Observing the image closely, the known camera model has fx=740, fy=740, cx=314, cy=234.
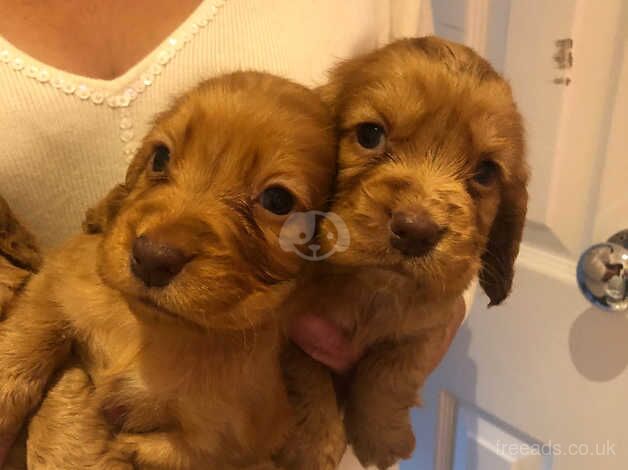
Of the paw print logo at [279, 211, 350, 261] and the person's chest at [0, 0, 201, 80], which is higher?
the person's chest at [0, 0, 201, 80]

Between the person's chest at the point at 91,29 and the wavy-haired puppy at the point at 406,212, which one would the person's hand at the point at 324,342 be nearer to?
the wavy-haired puppy at the point at 406,212

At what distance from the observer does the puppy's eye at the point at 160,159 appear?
1045mm

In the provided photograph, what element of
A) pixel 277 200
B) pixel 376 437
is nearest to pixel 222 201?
pixel 277 200

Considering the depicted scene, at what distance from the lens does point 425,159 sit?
1038 mm

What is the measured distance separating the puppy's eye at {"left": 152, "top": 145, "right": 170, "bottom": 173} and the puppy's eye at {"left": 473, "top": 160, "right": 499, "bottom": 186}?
45 centimetres

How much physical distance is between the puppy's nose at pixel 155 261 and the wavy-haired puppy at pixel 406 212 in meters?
0.23

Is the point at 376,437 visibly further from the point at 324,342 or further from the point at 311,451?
the point at 324,342

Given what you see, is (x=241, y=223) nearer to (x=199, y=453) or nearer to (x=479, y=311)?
(x=199, y=453)

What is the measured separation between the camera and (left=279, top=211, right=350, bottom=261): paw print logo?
995mm

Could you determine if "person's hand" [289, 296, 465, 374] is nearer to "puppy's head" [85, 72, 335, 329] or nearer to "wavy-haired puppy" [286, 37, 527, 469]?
"wavy-haired puppy" [286, 37, 527, 469]

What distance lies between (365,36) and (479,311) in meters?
0.92

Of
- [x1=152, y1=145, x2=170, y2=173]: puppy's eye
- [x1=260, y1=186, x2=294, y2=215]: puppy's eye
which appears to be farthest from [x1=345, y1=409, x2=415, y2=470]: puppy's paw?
[x1=152, y1=145, x2=170, y2=173]: puppy's eye

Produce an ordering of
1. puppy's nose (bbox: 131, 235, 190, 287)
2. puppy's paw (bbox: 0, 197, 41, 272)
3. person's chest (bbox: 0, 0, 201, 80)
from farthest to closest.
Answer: person's chest (bbox: 0, 0, 201, 80), puppy's paw (bbox: 0, 197, 41, 272), puppy's nose (bbox: 131, 235, 190, 287)

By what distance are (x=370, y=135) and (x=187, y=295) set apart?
38 centimetres
